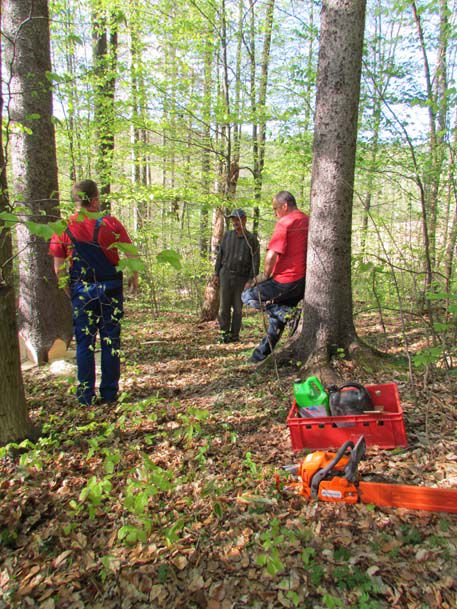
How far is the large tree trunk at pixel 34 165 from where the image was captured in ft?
16.3

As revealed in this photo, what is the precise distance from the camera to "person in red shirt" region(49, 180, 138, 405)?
3674 mm

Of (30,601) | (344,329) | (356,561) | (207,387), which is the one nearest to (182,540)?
(30,601)

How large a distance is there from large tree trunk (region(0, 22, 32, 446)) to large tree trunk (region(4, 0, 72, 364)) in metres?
2.13

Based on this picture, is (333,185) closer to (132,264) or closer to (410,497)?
(132,264)

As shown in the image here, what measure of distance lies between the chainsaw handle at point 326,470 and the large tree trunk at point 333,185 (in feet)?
→ 5.64

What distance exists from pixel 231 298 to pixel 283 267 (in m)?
1.92

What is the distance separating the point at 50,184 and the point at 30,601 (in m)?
4.90

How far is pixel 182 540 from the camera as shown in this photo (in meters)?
2.27

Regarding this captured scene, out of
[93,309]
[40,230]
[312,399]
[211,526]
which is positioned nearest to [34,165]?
[93,309]

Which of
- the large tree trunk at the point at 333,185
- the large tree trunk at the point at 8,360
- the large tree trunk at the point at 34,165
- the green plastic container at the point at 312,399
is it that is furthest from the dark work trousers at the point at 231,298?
the large tree trunk at the point at 8,360

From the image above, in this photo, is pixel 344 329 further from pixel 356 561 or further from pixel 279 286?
pixel 356 561

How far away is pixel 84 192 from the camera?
363 cm

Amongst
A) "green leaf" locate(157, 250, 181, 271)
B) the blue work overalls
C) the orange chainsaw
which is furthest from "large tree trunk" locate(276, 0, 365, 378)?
"green leaf" locate(157, 250, 181, 271)

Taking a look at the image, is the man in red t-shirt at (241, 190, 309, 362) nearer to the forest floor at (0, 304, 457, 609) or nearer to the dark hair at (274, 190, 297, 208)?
the dark hair at (274, 190, 297, 208)
